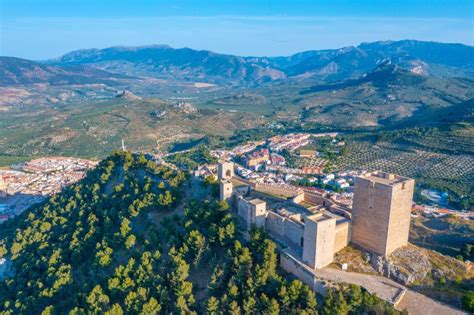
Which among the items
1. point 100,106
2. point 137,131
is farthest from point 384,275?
point 100,106

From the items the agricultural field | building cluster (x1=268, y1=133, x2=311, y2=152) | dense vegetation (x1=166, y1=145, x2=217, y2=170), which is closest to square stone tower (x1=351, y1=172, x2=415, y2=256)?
the agricultural field

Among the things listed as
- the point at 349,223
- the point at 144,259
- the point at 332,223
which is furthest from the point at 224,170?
the point at 332,223

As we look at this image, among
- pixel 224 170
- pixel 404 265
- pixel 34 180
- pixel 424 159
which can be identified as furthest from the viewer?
pixel 34 180

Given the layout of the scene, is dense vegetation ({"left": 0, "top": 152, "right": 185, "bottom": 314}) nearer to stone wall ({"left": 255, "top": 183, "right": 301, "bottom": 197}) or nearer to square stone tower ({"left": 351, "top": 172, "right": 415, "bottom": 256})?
Answer: stone wall ({"left": 255, "top": 183, "right": 301, "bottom": 197})

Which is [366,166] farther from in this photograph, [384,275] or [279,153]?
[384,275]

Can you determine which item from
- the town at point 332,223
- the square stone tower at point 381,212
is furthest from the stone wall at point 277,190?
the square stone tower at point 381,212

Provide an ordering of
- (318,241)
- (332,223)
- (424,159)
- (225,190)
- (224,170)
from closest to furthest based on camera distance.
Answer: (318,241), (332,223), (225,190), (224,170), (424,159)

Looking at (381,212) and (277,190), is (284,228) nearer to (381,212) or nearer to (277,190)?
(381,212)
